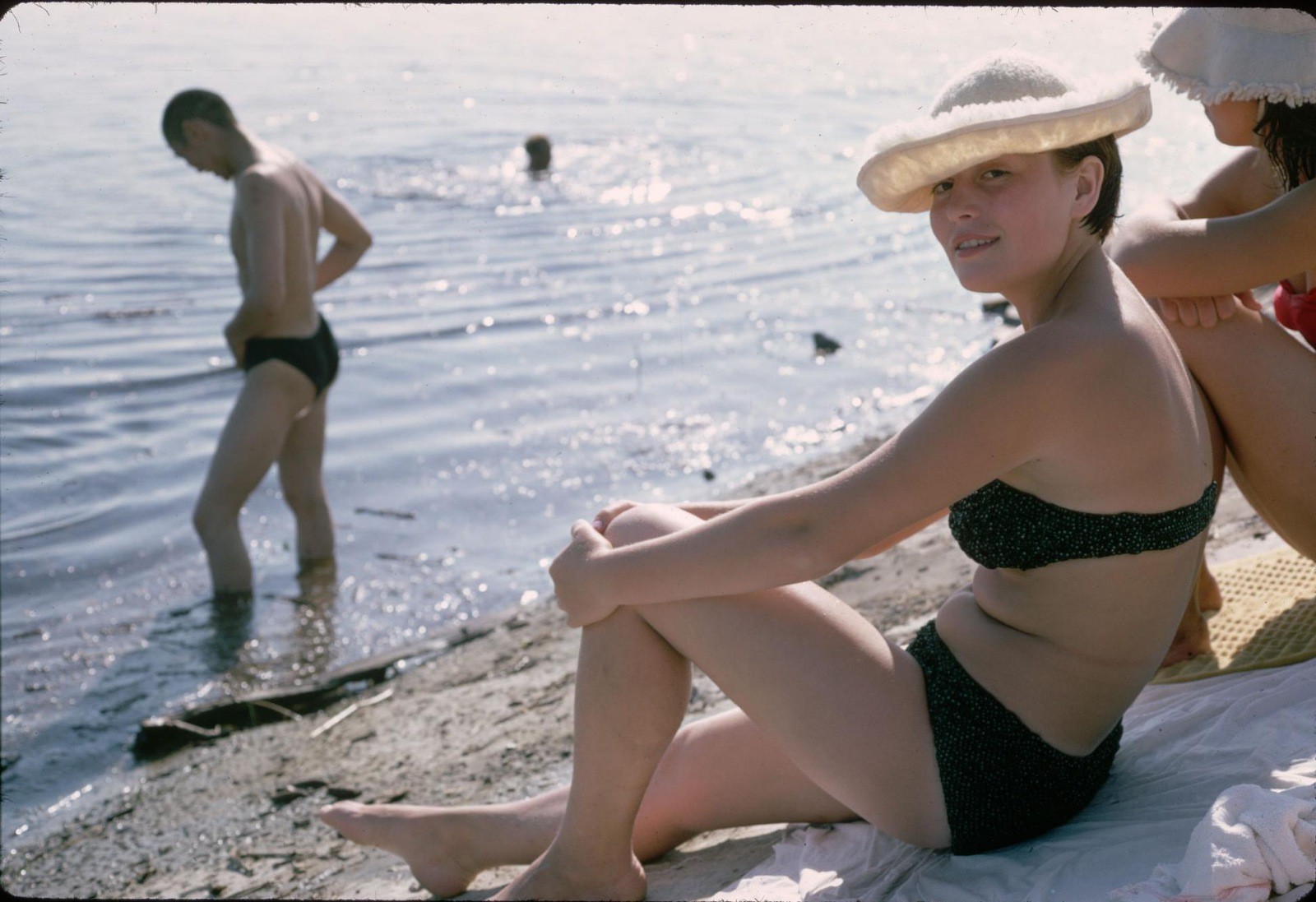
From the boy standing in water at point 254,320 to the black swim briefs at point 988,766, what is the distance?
4.19 meters

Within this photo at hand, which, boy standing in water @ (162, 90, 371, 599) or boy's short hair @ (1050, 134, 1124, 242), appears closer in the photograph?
boy's short hair @ (1050, 134, 1124, 242)

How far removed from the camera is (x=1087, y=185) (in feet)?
7.43

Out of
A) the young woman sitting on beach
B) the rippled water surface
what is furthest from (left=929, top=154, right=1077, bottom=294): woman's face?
the rippled water surface

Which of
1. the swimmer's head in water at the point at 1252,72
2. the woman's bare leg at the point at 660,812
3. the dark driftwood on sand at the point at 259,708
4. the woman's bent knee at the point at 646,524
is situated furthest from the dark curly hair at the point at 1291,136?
the dark driftwood on sand at the point at 259,708

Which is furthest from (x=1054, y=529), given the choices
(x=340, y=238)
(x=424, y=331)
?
(x=424, y=331)

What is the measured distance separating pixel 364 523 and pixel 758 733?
14.3ft

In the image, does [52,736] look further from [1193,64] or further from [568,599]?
[1193,64]

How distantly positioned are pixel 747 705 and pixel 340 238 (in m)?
4.81

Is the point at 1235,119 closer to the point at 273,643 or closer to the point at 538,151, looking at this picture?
the point at 273,643

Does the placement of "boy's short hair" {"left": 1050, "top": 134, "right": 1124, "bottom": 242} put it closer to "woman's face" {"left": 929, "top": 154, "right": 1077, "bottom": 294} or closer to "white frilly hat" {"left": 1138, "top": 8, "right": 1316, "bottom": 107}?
"woman's face" {"left": 929, "top": 154, "right": 1077, "bottom": 294}

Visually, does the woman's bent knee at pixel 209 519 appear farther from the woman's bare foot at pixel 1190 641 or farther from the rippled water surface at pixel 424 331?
the woman's bare foot at pixel 1190 641

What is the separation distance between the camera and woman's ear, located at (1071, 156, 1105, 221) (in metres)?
2.23

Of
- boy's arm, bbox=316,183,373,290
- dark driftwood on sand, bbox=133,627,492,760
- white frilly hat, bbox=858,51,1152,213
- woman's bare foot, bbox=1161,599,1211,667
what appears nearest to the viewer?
white frilly hat, bbox=858,51,1152,213

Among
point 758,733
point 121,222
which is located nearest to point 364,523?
point 758,733
